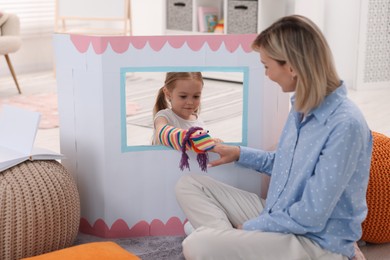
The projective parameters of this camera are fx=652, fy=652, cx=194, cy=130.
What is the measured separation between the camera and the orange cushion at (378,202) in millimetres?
1998

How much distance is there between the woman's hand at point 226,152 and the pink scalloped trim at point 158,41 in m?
0.31

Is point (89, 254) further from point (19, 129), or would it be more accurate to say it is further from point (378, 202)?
point (378, 202)

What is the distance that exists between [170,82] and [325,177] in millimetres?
731

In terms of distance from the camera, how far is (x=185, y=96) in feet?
6.82

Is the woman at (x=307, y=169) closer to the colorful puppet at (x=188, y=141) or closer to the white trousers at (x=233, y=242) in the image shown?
the white trousers at (x=233, y=242)

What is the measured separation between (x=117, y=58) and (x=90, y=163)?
0.35 meters

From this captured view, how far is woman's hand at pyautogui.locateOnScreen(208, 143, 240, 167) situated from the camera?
195 cm

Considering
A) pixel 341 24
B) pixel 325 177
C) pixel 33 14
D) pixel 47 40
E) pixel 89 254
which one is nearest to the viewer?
pixel 325 177

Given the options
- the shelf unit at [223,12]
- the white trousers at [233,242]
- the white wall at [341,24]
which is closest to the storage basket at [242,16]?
the shelf unit at [223,12]

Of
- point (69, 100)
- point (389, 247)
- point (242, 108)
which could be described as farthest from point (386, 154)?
point (69, 100)

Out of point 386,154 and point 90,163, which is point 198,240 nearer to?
point 90,163

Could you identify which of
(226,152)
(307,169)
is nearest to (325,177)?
(307,169)

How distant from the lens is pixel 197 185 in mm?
1936

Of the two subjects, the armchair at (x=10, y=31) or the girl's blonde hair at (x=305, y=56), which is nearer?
the girl's blonde hair at (x=305, y=56)
